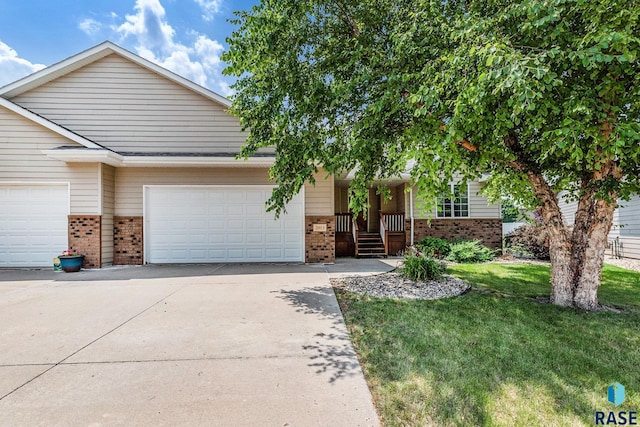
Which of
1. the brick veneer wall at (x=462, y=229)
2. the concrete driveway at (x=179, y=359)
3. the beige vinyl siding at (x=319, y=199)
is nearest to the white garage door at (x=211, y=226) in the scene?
the beige vinyl siding at (x=319, y=199)

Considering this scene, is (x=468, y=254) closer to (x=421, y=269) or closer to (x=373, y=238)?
(x=373, y=238)

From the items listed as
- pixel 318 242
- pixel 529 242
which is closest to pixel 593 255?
pixel 318 242

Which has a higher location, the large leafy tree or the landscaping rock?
the large leafy tree

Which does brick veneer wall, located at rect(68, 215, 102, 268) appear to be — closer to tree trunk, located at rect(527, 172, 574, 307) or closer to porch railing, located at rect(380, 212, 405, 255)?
porch railing, located at rect(380, 212, 405, 255)

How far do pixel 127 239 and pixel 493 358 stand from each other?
9840 millimetres

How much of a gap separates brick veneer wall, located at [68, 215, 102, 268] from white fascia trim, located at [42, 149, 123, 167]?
1527mm

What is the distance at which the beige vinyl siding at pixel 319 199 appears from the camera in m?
10.1

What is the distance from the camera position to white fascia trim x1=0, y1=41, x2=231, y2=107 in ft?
30.8

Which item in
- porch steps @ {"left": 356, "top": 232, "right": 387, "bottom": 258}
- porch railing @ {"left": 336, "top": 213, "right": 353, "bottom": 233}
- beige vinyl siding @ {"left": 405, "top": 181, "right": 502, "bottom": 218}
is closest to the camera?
porch steps @ {"left": 356, "top": 232, "right": 387, "bottom": 258}

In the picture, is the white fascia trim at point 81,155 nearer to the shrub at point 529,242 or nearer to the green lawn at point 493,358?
the green lawn at point 493,358

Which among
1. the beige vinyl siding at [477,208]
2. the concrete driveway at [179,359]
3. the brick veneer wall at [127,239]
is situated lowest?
the concrete driveway at [179,359]

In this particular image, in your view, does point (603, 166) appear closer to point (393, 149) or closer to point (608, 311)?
point (608, 311)

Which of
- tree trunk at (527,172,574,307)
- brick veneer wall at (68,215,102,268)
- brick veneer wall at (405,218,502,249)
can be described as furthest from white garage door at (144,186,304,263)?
tree trunk at (527,172,574,307)

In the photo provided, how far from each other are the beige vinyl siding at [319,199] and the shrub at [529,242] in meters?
6.86
